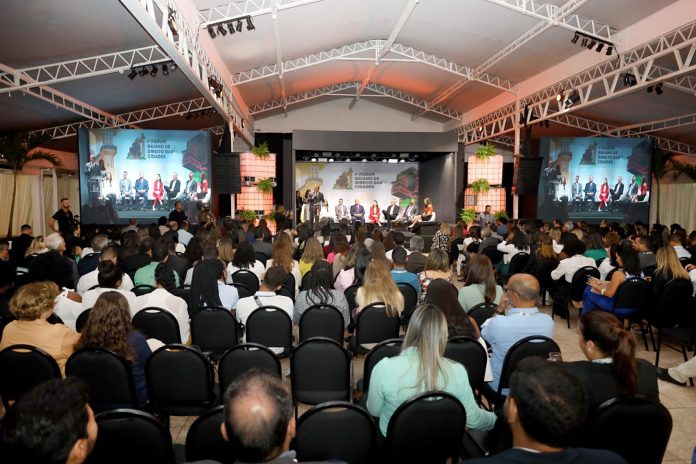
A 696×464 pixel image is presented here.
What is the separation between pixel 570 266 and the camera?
6.34 metres

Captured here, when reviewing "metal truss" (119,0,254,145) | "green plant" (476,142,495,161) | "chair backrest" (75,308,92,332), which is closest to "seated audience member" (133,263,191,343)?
"chair backrest" (75,308,92,332)

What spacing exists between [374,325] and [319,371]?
108 cm

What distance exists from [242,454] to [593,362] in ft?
6.14

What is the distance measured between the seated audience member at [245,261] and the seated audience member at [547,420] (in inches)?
178

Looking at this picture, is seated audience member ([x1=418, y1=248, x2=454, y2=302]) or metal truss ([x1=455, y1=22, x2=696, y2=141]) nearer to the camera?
seated audience member ([x1=418, y1=248, x2=454, y2=302])

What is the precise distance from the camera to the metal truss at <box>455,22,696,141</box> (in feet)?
27.6

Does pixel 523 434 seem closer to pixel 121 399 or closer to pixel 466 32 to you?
pixel 121 399

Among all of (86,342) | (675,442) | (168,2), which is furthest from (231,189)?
(675,442)

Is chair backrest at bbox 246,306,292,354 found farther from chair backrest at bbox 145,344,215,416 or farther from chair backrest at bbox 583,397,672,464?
chair backrest at bbox 583,397,672,464

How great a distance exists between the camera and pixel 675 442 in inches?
135

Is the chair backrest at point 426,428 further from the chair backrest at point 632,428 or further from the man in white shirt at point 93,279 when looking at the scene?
the man in white shirt at point 93,279

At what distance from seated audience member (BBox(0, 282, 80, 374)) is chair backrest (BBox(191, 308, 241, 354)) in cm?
105

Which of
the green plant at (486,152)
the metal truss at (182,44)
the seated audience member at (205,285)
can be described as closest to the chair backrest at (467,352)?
the seated audience member at (205,285)

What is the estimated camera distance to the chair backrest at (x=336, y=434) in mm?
2047
